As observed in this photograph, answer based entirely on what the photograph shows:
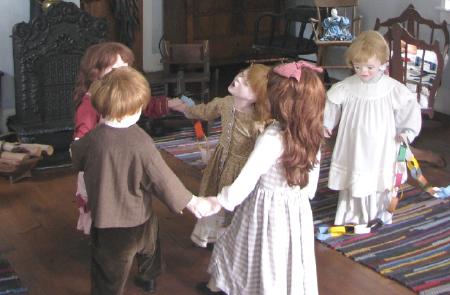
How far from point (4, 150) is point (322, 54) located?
7.96ft

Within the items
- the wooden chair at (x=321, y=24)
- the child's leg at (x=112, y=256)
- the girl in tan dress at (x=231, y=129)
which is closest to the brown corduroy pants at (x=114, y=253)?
the child's leg at (x=112, y=256)

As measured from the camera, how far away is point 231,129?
2660 millimetres

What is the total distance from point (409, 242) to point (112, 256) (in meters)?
1.53

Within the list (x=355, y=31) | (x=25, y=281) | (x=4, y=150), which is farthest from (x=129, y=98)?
(x=355, y=31)

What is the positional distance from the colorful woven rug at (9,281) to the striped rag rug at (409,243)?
1.39m

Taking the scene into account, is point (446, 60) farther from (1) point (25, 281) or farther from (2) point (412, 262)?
(1) point (25, 281)

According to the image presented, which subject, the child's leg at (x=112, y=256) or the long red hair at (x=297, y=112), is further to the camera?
A: the child's leg at (x=112, y=256)

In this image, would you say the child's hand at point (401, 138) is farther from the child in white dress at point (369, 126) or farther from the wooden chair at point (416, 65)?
the wooden chair at point (416, 65)

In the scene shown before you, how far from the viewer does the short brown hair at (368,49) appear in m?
2.94

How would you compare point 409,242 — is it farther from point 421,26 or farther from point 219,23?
point 219,23

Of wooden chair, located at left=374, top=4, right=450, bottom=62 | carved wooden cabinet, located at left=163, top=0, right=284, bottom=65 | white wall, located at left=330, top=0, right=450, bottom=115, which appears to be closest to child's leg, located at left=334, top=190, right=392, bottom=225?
wooden chair, located at left=374, top=4, right=450, bottom=62

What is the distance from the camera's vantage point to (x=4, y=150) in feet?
12.8

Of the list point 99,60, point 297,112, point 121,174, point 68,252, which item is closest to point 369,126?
point 297,112

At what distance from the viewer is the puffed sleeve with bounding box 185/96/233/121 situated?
2718mm
